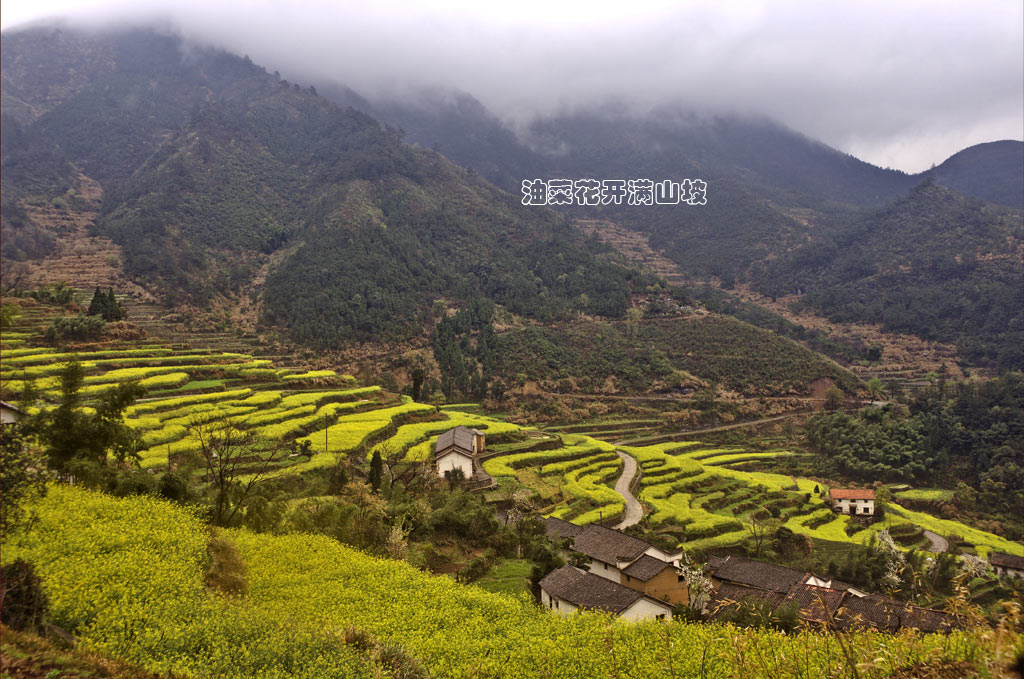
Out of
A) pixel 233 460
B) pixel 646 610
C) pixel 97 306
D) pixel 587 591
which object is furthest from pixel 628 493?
pixel 97 306

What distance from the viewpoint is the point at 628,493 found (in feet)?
126

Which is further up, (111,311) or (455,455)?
(111,311)

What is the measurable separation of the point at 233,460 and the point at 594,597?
12.8 m

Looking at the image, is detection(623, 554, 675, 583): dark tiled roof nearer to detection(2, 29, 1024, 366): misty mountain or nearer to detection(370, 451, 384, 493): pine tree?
detection(370, 451, 384, 493): pine tree

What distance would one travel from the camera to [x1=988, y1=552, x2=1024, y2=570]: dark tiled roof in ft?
110

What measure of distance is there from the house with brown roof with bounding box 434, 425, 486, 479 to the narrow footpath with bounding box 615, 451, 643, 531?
8866 mm

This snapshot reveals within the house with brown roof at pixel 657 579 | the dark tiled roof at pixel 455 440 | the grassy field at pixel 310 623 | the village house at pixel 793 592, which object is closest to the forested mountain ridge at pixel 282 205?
the dark tiled roof at pixel 455 440

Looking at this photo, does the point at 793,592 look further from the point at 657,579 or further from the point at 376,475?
the point at 376,475

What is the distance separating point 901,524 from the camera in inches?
1555

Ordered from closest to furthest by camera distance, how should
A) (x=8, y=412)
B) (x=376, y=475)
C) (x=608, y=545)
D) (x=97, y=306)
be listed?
(x=8, y=412) < (x=376, y=475) < (x=608, y=545) < (x=97, y=306)

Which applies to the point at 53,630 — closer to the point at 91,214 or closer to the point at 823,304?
the point at 91,214

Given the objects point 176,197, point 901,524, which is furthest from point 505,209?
point 901,524

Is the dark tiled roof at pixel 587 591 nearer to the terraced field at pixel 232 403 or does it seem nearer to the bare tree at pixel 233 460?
the bare tree at pixel 233 460

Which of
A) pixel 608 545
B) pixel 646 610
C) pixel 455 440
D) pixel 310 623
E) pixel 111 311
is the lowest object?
pixel 608 545
